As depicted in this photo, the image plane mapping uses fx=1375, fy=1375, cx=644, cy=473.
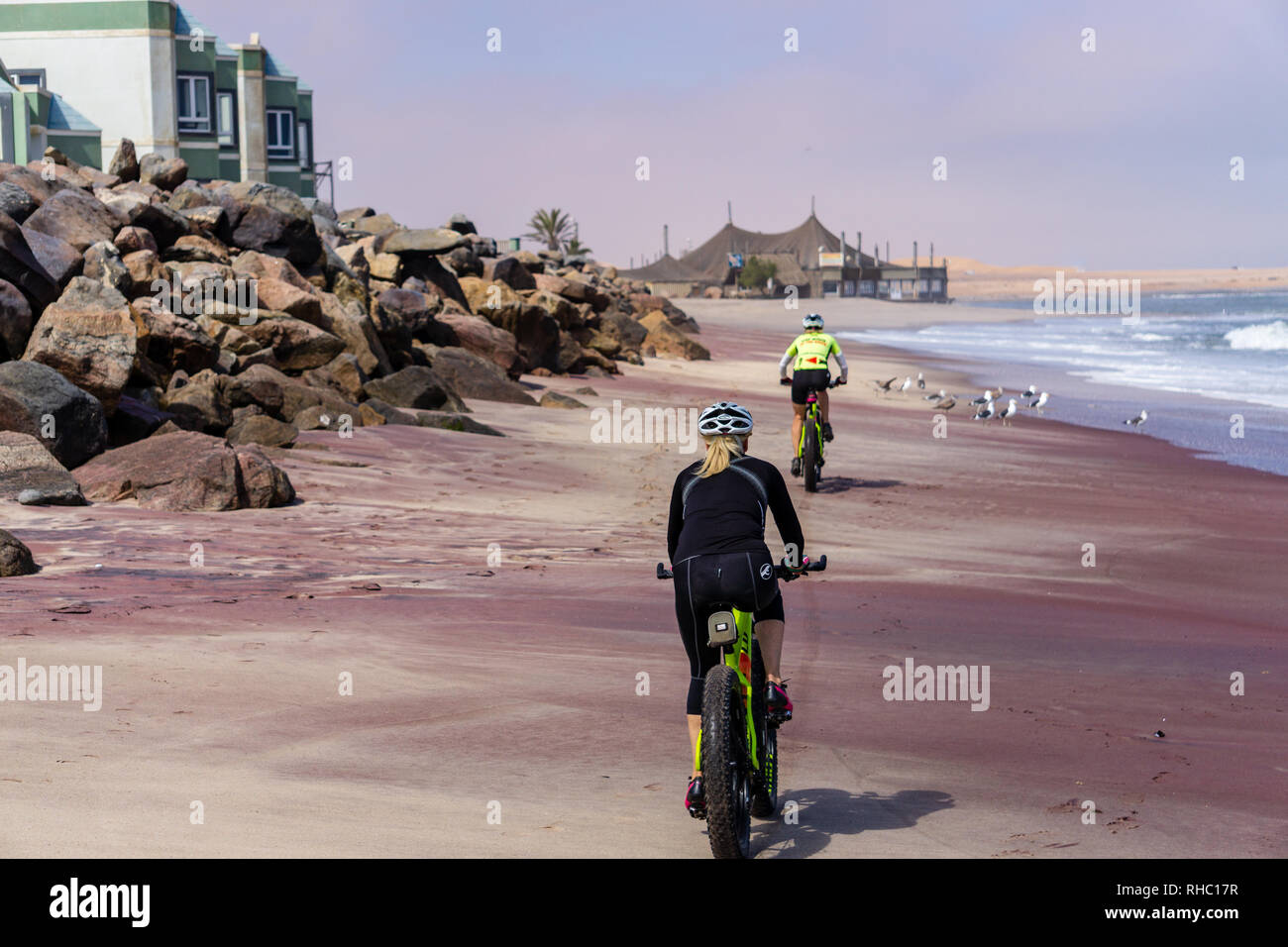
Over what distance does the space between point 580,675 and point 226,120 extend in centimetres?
4140

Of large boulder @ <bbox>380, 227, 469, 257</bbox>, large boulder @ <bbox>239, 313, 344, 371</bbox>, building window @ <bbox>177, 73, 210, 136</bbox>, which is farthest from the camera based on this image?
building window @ <bbox>177, 73, 210, 136</bbox>

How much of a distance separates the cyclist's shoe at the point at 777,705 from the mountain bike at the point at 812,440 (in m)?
9.91

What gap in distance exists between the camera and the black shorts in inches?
590

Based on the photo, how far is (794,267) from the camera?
444 ft

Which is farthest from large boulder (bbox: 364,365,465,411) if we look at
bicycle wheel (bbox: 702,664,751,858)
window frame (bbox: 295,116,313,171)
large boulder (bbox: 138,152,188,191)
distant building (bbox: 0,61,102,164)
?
window frame (bbox: 295,116,313,171)

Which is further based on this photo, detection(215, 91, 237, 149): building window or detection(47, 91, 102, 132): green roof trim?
detection(215, 91, 237, 149): building window

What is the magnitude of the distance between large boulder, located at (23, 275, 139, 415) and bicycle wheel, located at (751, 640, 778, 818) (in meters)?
9.64

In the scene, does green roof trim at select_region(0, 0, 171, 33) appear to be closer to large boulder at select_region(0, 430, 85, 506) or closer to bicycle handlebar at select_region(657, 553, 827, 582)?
large boulder at select_region(0, 430, 85, 506)

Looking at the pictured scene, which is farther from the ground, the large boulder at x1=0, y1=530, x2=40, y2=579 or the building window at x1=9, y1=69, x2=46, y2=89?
the building window at x1=9, y1=69, x2=46, y2=89
